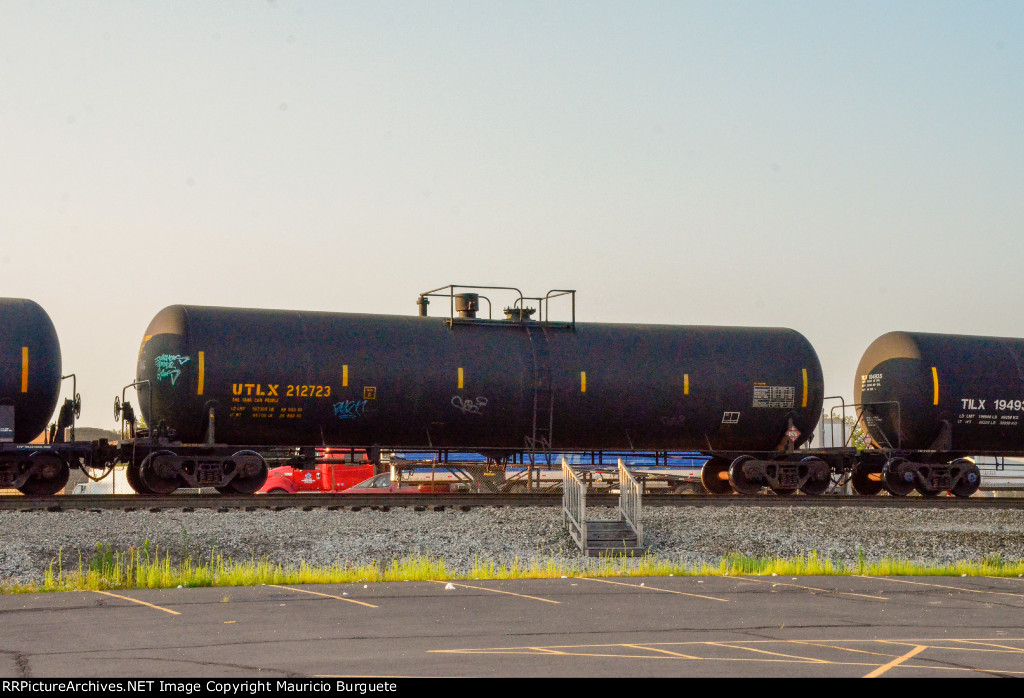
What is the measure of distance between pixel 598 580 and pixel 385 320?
8.50 m

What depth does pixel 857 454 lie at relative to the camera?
22922 mm

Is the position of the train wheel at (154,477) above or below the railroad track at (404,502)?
above

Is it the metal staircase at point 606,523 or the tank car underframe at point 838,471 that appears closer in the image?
the metal staircase at point 606,523

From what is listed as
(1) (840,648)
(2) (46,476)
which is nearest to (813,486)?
(1) (840,648)

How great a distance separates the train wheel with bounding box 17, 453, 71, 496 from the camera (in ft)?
61.9

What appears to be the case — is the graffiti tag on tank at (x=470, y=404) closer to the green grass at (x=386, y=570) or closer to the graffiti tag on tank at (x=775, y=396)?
the green grass at (x=386, y=570)

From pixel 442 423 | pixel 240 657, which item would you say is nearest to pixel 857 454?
pixel 442 423

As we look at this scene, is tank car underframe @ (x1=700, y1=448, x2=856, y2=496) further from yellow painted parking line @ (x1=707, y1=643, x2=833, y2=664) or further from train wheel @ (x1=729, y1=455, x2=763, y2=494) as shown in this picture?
yellow painted parking line @ (x1=707, y1=643, x2=833, y2=664)

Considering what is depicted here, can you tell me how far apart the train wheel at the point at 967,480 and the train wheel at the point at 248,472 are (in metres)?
14.1

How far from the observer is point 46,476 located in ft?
62.2

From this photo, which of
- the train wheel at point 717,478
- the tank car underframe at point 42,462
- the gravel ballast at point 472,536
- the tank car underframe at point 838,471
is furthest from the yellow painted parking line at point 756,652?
the train wheel at point 717,478

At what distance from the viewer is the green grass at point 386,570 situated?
13102mm

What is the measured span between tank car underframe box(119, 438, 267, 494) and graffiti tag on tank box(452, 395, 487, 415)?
3600 millimetres
